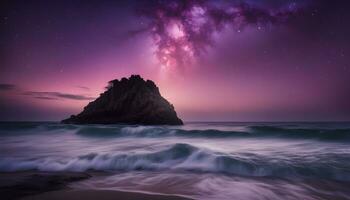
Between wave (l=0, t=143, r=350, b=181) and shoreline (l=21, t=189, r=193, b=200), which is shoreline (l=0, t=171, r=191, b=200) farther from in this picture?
wave (l=0, t=143, r=350, b=181)

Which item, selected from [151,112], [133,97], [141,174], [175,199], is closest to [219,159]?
[141,174]

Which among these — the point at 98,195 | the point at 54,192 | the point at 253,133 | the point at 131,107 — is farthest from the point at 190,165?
the point at 131,107

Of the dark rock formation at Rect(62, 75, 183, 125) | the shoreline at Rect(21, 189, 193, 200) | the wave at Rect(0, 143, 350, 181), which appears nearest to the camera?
the shoreline at Rect(21, 189, 193, 200)

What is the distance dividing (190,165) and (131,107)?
52.1 m

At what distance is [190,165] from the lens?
6.92 m

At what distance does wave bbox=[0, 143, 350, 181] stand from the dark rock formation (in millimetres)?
46286

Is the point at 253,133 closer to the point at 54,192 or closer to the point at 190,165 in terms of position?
the point at 190,165

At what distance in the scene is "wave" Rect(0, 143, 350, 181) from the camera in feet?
19.5

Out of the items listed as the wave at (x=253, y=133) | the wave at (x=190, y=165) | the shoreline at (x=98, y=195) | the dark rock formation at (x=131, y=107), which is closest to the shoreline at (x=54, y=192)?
the shoreline at (x=98, y=195)

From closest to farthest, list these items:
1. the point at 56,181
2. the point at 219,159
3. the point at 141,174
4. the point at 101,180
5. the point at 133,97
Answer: the point at 56,181, the point at 101,180, the point at 141,174, the point at 219,159, the point at 133,97

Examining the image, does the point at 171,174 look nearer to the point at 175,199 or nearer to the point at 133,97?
the point at 175,199

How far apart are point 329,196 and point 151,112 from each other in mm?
51761

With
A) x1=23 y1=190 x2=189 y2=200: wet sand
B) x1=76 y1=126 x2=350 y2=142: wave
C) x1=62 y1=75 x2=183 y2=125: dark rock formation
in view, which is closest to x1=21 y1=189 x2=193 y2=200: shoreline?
x1=23 y1=190 x2=189 y2=200: wet sand

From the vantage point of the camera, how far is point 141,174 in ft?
18.8
